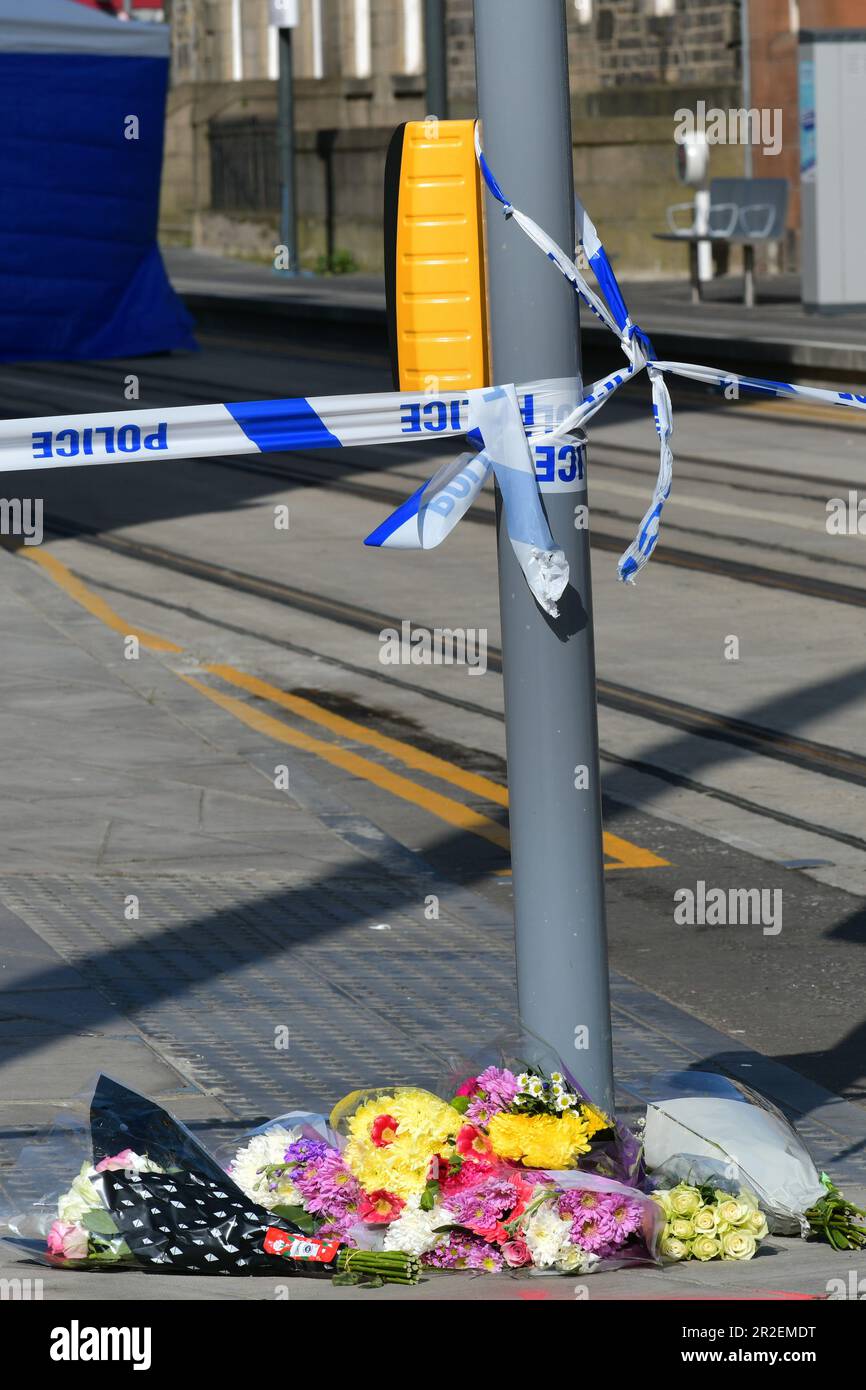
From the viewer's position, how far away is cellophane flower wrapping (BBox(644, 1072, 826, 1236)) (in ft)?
16.7

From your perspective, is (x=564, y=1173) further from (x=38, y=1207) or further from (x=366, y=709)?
(x=366, y=709)

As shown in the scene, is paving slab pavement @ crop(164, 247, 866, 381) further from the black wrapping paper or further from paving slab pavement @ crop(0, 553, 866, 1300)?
the black wrapping paper

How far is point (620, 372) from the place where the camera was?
17.6 feet

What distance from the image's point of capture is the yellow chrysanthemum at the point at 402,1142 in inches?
196

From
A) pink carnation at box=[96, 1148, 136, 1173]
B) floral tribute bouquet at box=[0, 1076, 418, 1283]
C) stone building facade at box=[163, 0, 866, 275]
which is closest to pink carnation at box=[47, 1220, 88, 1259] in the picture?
floral tribute bouquet at box=[0, 1076, 418, 1283]

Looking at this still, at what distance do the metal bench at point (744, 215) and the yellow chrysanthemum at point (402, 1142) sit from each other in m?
23.8

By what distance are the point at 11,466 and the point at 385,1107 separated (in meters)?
1.64

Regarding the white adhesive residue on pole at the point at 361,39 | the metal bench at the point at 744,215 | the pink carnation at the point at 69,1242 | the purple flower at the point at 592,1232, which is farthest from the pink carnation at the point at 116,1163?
the white adhesive residue on pole at the point at 361,39

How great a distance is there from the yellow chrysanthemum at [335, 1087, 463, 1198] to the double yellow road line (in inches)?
139

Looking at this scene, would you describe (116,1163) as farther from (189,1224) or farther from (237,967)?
(237,967)

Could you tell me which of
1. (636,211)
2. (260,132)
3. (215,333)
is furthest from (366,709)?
(260,132)

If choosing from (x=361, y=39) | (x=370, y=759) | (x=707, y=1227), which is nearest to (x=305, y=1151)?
(x=707, y=1227)

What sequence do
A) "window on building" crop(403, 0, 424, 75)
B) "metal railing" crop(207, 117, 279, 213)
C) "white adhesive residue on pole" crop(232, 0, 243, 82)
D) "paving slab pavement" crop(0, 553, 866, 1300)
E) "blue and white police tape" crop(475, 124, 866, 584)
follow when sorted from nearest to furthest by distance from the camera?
"blue and white police tape" crop(475, 124, 866, 584)
"paving slab pavement" crop(0, 553, 866, 1300)
"window on building" crop(403, 0, 424, 75)
"metal railing" crop(207, 117, 279, 213)
"white adhesive residue on pole" crop(232, 0, 243, 82)

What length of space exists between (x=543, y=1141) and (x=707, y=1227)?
384 mm
